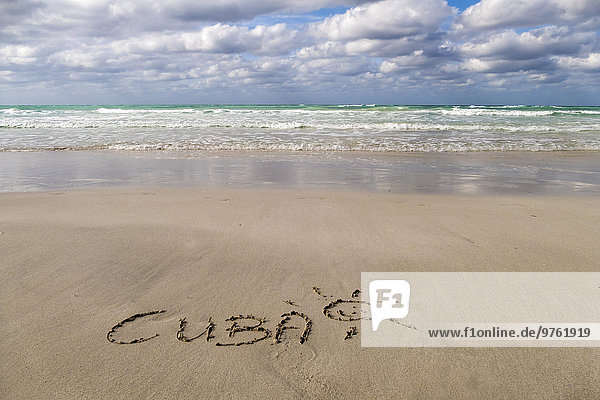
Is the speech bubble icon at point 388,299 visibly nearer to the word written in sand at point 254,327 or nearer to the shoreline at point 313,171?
the word written in sand at point 254,327

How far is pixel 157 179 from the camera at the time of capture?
288 inches

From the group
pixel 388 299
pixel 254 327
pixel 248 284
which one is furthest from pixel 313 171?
pixel 254 327

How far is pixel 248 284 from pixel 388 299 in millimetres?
1039

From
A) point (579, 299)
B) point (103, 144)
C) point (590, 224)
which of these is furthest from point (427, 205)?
point (103, 144)

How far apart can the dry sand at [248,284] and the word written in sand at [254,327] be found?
0.10 ft

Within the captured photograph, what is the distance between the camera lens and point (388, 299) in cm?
271

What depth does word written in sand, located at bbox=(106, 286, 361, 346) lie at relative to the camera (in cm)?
220

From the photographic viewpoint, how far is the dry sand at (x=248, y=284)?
74.4 inches

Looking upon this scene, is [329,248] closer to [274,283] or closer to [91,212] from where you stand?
[274,283]

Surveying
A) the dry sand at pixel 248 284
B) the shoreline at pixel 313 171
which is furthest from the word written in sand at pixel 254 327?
the shoreline at pixel 313 171

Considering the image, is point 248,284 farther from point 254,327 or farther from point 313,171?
point 313,171

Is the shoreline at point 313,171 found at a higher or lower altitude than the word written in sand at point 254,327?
higher

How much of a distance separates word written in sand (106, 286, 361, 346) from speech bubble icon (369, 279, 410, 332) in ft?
0.41

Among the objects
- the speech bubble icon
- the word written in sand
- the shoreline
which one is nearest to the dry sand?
the word written in sand
